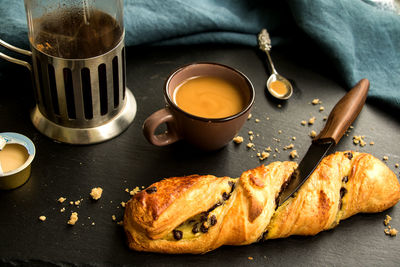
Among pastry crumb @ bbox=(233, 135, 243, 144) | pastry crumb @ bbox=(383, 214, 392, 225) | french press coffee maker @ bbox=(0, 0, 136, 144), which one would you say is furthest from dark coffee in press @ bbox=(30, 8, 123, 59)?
pastry crumb @ bbox=(383, 214, 392, 225)

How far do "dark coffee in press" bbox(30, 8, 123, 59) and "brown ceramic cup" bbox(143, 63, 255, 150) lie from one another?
0.26 meters

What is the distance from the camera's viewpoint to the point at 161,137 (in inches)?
64.8

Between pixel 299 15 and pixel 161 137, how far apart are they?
36.0 inches

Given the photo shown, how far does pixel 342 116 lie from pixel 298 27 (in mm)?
630

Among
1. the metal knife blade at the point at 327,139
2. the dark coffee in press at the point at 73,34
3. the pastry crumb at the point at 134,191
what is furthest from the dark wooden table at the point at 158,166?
the dark coffee in press at the point at 73,34

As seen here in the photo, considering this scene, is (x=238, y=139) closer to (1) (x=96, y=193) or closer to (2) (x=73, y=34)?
(1) (x=96, y=193)

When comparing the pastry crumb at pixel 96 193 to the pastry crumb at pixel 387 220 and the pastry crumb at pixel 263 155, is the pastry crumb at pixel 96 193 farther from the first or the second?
the pastry crumb at pixel 387 220

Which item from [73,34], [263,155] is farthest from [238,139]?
[73,34]

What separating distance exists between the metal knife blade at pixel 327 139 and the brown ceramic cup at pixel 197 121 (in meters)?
0.25

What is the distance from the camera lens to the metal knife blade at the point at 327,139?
1.52 m

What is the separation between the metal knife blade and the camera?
4.99 feet

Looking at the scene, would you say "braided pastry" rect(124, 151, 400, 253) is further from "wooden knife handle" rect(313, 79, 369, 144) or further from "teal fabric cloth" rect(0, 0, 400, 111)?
"teal fabric cloth" rect(0, 0, 400, 111)

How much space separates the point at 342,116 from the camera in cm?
167

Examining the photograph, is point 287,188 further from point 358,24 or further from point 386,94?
point 358,24
